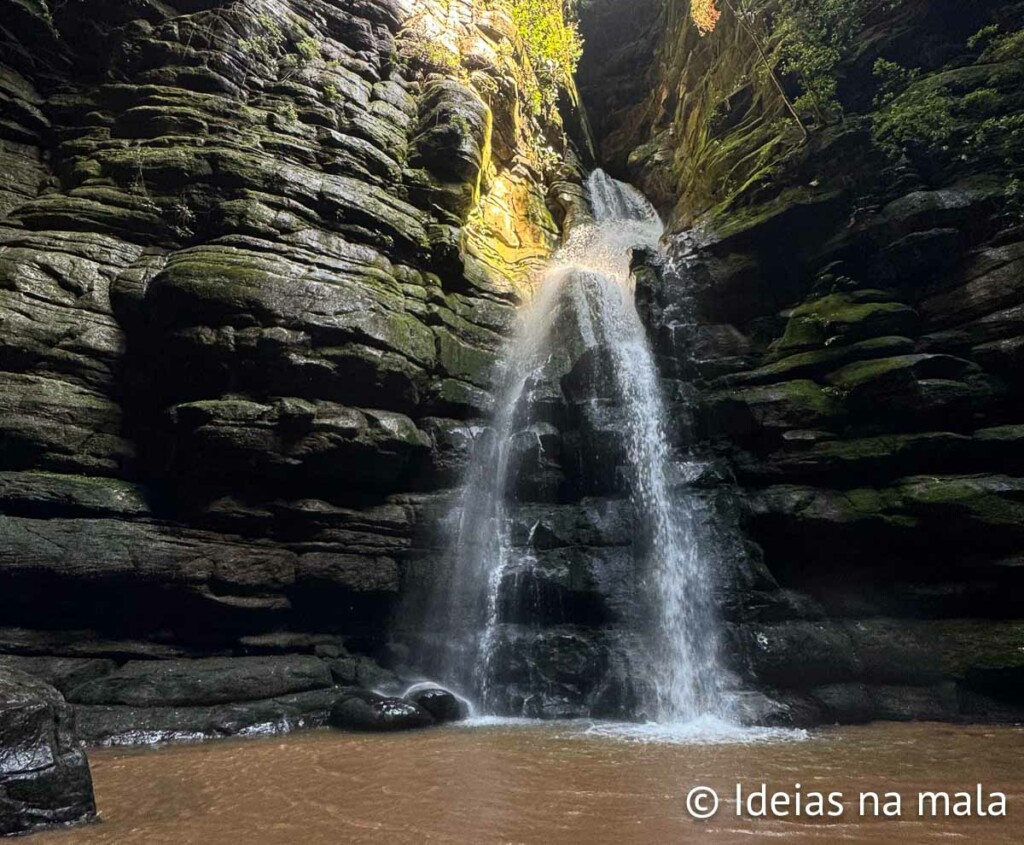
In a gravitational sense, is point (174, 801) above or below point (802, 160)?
below

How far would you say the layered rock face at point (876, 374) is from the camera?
8.91m

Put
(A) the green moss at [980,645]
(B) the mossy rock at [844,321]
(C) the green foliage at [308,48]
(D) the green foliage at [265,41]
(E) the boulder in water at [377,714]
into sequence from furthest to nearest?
(C) the green foliage at [308,48], (D) the green foliage at [265,41], (B) the mossy rock at [844,321], (A) the green moss at [980,645], (E) the boulder in water at [377,714]

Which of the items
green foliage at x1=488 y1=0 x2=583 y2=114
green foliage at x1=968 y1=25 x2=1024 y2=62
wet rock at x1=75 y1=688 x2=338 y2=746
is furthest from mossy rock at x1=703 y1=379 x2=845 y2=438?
green foliage at x1=488 y1=0 x2=583 y2=114

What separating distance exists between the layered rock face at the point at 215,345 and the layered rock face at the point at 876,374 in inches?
233

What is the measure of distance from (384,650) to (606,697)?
4.07m

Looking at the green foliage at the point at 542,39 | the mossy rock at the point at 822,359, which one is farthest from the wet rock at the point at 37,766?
the green foliage at the point at 542,39

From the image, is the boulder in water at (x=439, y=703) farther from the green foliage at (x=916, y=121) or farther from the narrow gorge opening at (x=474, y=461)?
the green foliage at (x=916, y=121)

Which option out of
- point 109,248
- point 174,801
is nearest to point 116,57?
point 109,248

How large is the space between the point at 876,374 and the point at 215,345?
1186 centimetres

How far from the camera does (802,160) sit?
13.5 meters

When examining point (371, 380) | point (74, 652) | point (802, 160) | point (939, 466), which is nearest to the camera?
point (74, 652)

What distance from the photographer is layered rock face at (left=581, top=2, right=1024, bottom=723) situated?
8914 mm

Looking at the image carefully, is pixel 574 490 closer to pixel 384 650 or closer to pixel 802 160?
pixel 384 650

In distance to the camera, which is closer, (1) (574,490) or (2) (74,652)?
(2) (74,652)
